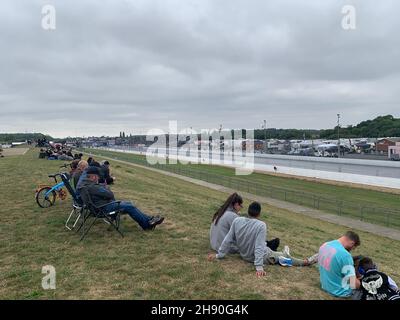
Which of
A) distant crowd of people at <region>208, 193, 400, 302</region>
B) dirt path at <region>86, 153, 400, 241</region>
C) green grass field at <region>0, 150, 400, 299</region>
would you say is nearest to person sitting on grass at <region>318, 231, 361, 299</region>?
distant crowd of people at <region>208, 193, 400, 302</region>

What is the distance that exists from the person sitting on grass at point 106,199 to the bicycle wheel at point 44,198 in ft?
11.4

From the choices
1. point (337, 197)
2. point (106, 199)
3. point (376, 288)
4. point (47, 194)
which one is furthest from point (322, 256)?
point (337, 197)

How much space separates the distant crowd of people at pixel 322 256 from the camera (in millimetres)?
5258

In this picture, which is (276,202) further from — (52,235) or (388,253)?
(52,235)

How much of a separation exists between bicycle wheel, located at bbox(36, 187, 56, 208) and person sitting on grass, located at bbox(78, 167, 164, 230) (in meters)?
3.48

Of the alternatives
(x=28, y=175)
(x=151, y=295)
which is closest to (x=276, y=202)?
(x=28, y=175)

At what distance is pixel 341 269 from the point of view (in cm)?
549

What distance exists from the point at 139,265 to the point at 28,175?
13731 mm

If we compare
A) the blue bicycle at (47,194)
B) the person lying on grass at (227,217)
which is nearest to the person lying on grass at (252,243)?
the person lying on grass at (227,217)

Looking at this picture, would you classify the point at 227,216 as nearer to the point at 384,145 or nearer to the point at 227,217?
the point at 227,217

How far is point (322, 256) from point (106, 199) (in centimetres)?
428

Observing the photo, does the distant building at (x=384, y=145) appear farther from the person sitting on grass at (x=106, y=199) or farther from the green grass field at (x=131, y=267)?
the person sitting on grass at (x=106, y=199)

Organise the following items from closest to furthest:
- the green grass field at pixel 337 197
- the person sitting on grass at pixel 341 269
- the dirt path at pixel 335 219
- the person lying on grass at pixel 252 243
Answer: the person sitting on grass at pixel 341 269, the person lying on grass at pixel 252 243, the dirt path at pixel 335 219, the green grass field at pixel 337 197
